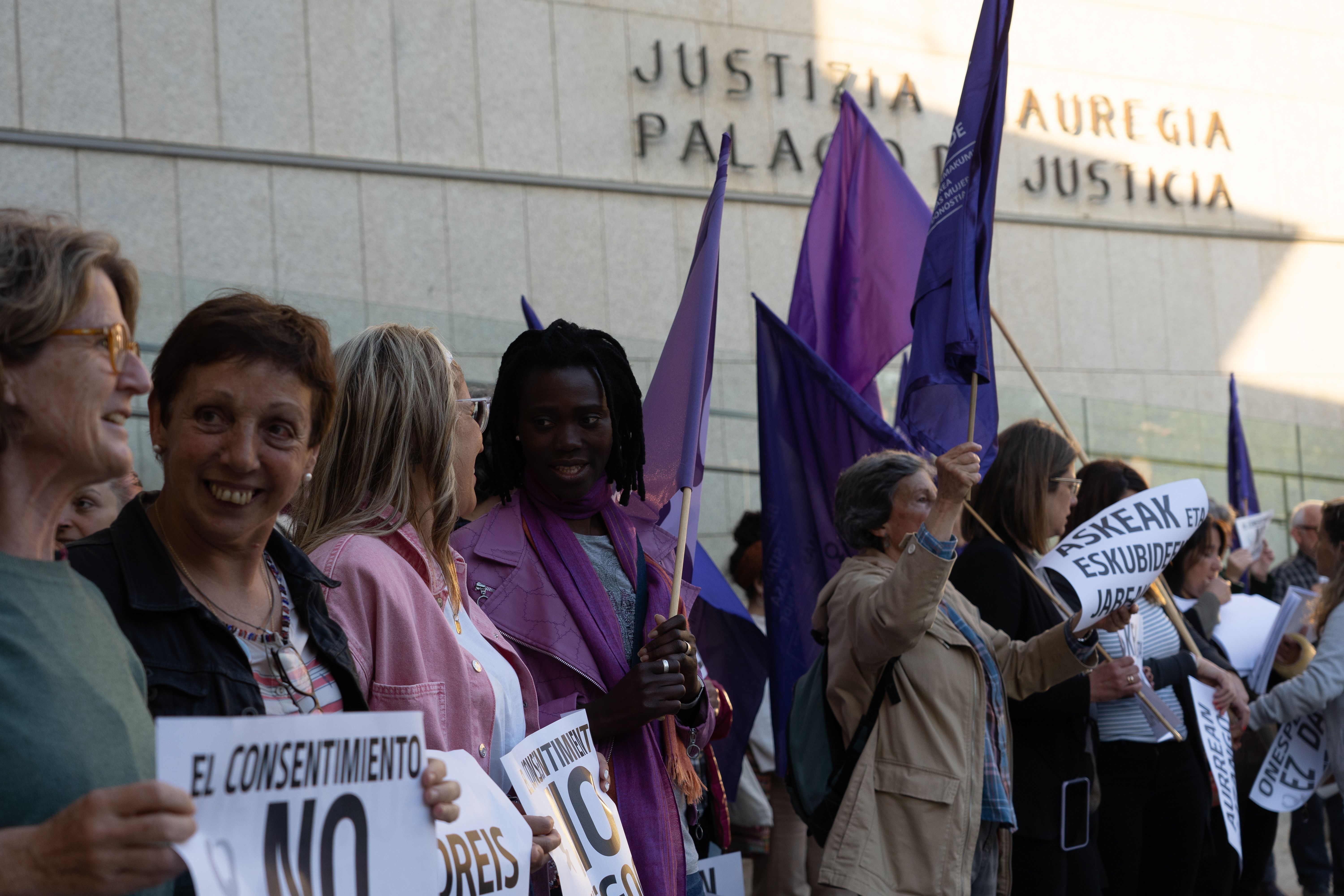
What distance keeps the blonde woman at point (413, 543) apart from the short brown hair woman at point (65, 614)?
69 cm

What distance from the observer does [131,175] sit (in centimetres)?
888

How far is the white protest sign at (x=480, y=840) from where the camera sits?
7.09 feet

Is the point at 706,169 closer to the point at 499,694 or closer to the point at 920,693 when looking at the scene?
the point at 920,693

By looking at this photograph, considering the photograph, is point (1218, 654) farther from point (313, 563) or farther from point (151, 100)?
point (151, 100)

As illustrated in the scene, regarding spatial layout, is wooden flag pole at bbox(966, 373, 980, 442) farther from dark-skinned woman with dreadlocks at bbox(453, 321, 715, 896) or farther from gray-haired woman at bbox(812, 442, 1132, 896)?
dark-skinned woman with dreadlocks at bbox(453, 321, 715, 896)

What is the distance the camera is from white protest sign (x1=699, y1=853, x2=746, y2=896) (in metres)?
3.86

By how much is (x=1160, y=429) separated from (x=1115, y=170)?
2.55m

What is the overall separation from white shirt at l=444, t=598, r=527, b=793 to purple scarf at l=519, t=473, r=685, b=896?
0.41 metres

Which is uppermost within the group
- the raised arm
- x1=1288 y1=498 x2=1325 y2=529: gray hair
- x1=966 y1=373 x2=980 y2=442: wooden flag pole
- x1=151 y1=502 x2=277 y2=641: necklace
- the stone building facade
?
the stone building facade

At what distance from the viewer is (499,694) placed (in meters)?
2.71

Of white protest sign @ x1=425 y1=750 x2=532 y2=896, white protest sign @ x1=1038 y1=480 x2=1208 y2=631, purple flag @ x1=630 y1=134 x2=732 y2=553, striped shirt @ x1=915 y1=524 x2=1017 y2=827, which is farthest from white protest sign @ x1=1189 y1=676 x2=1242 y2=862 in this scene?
white protest sign @ x1=425 y1=750 x2=532 y2=896

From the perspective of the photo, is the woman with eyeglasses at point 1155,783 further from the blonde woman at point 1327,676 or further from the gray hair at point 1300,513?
the gray hair at point 1300,513

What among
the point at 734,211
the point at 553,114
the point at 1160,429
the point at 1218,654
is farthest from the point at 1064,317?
the point at 1218,654

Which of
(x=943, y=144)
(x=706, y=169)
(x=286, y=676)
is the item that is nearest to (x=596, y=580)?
(x=286, y=676)
